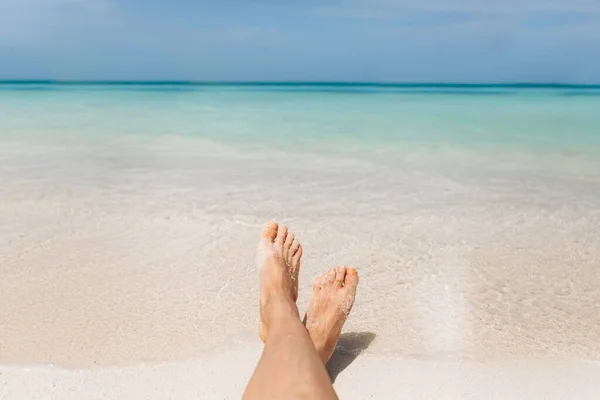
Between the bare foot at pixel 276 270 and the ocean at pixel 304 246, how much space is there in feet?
0.49

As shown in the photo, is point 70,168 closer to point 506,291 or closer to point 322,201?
point 322,201

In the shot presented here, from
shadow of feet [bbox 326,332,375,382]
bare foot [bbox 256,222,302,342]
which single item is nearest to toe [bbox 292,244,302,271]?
bare foot [bbox 256,222,302,342]

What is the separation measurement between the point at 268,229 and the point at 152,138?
528 cm

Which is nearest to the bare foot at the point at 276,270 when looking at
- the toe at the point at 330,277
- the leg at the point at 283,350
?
the leg at the point at 283,350

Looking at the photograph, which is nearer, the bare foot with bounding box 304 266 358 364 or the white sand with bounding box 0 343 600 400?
the white sand with bounding box 0 343 600 400

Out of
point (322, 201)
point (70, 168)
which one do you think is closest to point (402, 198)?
point (322, 201)

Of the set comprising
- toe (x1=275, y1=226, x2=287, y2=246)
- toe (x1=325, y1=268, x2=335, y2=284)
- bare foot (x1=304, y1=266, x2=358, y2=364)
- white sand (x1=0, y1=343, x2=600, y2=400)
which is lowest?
white sand (x1=0, y1=343, x2=600, y2=400)

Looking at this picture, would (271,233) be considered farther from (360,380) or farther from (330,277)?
(360,380)

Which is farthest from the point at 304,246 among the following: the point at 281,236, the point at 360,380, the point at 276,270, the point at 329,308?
the point at 360,380

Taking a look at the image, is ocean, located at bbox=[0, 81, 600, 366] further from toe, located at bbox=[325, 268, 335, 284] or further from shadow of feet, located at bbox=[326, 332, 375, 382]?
toe, located at bbox=[325, 268, 335, 284]

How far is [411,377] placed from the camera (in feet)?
5.45

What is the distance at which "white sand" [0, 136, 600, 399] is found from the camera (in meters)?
1.68

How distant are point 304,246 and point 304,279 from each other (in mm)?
391

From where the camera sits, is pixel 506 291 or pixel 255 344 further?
pixel 506 291
